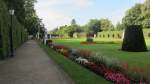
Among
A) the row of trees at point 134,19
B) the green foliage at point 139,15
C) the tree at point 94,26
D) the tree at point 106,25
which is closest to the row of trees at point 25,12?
the row of trees at point 134,19

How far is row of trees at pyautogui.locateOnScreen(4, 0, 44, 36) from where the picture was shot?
5653 cm

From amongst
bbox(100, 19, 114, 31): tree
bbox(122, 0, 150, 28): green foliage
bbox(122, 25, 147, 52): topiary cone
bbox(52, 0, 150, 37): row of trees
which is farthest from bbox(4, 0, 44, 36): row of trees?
bbox(100, 19, 114, 31): tree

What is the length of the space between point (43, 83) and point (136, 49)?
1758cm

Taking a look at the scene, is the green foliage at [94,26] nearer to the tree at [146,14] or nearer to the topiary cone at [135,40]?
the tree at [146,14]

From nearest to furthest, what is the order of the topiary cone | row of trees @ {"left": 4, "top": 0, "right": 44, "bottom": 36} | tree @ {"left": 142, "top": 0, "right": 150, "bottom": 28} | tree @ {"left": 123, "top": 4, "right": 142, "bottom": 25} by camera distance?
the topiary cone, row of trees @ {"left": 4, "top": 0, "right": 44, "bottom": 36}, tree @ {"left": 142, "top": 0, "right": 150, "bottom": 28}, tree @ {"left": 123, "top": 4, "right": 142, "bottom": 25}

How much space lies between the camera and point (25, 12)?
73.5m

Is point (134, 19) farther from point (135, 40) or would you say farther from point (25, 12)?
point (135, 40)

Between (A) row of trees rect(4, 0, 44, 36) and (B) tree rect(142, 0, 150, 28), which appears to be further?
(B) tree rect(142, 0, 150, 28)

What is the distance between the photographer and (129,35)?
26891 millimetres

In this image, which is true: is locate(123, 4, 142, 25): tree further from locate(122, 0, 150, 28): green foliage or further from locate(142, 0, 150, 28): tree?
locate(142, 0, 150, 28): tree

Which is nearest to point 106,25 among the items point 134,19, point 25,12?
point 134,19

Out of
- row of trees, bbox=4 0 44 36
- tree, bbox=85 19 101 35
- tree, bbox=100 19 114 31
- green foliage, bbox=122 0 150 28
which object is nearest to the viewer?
row of trees, bbox=4 0 44 36

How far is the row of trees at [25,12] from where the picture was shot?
185 ft

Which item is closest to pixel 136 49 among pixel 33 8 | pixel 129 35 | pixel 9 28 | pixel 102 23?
pixel 129 35
